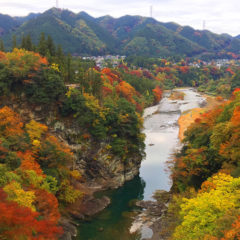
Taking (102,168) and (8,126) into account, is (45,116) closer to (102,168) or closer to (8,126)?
(8,126)

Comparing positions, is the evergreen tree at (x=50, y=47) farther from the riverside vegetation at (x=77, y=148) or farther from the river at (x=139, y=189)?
the river at (x=139, y=189)

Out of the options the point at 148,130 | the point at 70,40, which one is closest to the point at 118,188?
the point at 148,130

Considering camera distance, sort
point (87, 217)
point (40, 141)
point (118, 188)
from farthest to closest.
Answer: point (118, 188) < point (40, 141) < point (87, 217)

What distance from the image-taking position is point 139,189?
4081 centimetres

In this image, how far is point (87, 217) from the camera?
1272 inches

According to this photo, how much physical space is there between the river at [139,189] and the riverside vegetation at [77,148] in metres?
2.51

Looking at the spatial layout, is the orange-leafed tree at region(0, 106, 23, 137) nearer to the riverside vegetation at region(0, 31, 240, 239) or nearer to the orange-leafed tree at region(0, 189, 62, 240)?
the riverside vegetation at region(0, 31, 240, 239)

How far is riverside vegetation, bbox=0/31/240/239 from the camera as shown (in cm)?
2264

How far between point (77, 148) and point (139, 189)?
35.0 feet

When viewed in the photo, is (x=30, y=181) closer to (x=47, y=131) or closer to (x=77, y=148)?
(x=47, y=131)

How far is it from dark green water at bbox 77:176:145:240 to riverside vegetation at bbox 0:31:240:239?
260 centimetres

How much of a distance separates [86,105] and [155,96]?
68.1m

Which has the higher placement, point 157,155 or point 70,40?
point 70,40

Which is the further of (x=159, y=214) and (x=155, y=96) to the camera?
(x=155, y=96)
